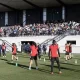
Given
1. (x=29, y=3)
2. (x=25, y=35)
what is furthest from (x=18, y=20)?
(x=25, y=35)

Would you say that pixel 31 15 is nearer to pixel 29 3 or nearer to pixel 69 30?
pixel 29 3

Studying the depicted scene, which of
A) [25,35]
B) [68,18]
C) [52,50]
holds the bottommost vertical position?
[52,50]

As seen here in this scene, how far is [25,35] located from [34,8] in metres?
11.3

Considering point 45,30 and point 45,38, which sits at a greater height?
point 45,30

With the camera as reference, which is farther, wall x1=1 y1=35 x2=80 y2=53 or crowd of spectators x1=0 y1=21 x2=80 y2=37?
crowd of spectators x1=0 y1=21 x2=80 y2=37

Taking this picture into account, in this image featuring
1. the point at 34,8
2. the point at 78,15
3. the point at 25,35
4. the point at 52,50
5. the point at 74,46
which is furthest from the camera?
the point at 34,8

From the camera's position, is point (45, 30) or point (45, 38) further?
point (45, 30)

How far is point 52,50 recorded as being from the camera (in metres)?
15.9

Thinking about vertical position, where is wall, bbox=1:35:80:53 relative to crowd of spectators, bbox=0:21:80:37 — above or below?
below

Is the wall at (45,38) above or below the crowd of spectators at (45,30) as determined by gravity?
below

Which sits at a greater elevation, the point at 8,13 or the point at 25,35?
the point at 8,13

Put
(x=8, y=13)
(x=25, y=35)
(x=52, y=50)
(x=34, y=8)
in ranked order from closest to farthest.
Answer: (x=52, y=50) → (x=25, y=35) → (x=34, y=8) → (x=8, y=13)

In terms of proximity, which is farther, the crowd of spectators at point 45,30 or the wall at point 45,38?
the crowd of spectators at point 45,30

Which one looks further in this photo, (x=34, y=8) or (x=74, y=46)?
(x=34, y=8)
